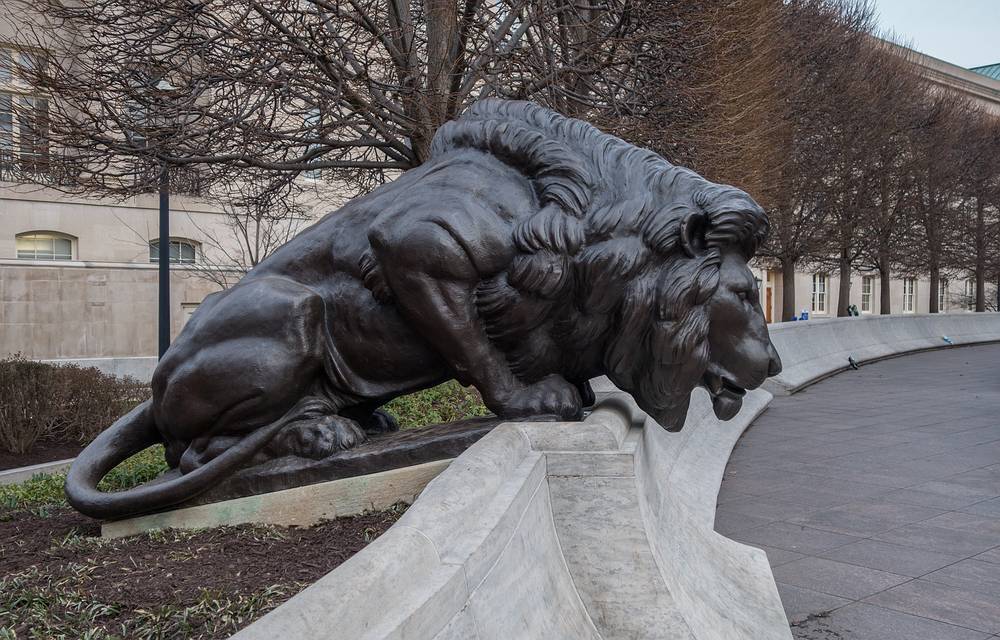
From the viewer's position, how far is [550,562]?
2705mm

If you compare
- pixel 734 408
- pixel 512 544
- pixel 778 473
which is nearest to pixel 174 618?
pixel 512 544

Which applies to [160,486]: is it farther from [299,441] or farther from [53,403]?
[53,403]

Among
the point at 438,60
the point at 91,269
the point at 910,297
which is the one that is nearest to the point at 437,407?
the point at 438,60

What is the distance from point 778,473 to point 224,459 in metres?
5.16

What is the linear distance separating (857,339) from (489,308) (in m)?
18.3

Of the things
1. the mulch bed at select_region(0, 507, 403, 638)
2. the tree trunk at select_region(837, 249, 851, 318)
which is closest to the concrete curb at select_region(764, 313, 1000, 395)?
the tree trunk at select_region(837, 249, 851, 318)

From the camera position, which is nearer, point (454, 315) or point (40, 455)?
point (454, 315)

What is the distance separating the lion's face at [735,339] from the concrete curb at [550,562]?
41cm

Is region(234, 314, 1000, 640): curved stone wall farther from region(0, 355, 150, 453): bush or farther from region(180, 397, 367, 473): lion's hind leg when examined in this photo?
region(0, 355, 150, 453): bush

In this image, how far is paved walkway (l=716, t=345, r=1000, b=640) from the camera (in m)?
3.95

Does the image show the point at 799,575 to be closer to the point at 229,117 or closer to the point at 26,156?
the point at 229,117

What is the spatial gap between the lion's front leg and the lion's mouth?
52 cm

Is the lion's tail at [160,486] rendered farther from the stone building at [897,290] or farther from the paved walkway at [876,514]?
the stone building at [897,290]

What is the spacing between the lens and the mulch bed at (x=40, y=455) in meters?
9.25
